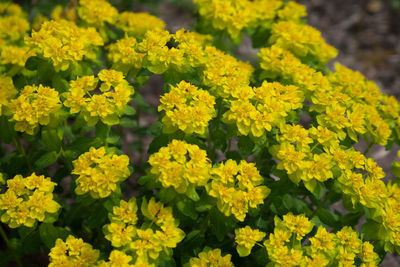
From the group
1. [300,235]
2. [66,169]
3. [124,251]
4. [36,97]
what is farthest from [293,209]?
[36,97]

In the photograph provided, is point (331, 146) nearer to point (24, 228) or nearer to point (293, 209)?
point (293, 209)

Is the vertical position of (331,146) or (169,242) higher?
(331,146)

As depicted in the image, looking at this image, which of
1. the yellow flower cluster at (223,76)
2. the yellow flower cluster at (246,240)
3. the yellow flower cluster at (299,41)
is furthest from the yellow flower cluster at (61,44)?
the yellow flower cluster at (246,240)

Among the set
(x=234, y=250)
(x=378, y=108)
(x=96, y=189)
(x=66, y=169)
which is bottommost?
(x=234, y=250)

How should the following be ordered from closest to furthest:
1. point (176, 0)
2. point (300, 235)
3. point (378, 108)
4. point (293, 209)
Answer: point (300, 235), point (293, 209), point (378, 108), point (176, 0)

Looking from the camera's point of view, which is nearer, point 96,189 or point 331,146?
point 96,189

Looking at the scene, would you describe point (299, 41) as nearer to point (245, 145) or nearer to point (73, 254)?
point (245, 145)

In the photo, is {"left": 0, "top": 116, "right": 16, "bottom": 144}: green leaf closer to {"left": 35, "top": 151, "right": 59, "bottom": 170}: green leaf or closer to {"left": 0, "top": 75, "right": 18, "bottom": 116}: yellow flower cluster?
{"left": 0, "top": 75, "right": 18, "bottom": 116}: yellow flower cluster
